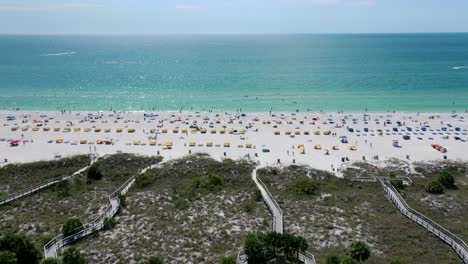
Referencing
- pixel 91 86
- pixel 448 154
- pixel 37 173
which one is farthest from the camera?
pixel 91 86

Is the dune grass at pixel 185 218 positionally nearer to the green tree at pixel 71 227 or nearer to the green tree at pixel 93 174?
the green tree at pixel 71 227

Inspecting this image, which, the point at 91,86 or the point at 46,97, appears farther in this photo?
the point at 91,86

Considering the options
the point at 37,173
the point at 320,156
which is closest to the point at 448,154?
the point at 320,156

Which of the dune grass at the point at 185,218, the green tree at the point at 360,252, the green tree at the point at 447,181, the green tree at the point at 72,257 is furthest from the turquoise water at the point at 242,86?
the green tree at the point at 72,257

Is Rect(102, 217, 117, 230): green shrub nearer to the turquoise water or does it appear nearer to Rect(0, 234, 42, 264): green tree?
Rect(0, 234, 42, 264): green tree

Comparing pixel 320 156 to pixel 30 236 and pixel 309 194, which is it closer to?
pixel 309 194

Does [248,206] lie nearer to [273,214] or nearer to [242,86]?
[273,214]
